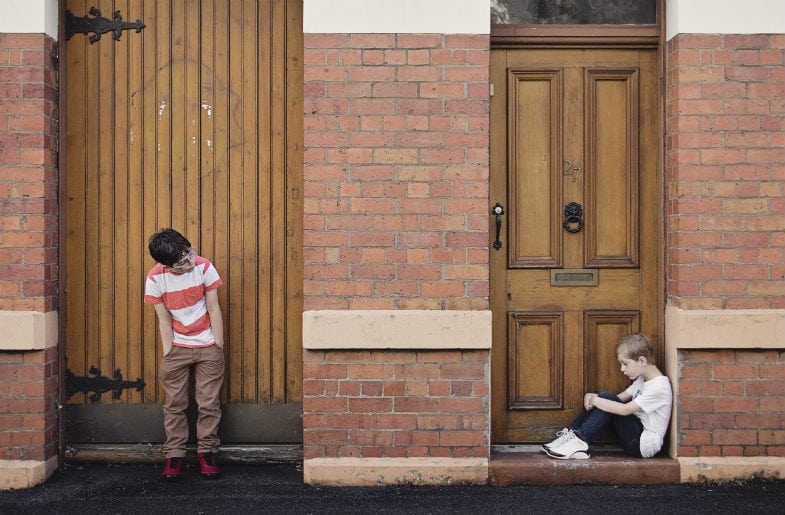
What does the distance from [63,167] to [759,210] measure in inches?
166

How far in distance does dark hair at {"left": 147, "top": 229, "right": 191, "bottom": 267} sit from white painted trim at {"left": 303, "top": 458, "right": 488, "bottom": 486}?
145cm

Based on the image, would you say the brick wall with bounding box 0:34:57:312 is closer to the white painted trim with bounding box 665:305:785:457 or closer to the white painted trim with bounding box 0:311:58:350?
the white painted trim with bounding box 0:311:58:350

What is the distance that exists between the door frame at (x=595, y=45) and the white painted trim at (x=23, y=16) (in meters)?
2.70

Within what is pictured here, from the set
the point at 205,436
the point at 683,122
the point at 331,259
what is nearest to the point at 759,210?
the point at 683,122

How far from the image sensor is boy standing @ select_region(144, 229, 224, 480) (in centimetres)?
473

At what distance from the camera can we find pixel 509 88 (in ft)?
16.3

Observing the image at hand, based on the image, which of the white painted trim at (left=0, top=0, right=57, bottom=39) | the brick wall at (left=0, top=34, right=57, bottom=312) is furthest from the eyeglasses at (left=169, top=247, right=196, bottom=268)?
the white painted trim at (left=0, top=0, right=57, bottom=39)

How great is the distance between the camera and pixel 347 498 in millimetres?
4500

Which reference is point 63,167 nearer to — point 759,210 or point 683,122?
point 683,122

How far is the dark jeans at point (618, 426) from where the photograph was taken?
4.80 meters

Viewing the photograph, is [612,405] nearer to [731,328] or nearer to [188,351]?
[731,328]

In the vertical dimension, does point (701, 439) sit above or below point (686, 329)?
below

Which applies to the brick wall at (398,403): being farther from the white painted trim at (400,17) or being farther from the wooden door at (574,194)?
the white painted trim at (400,17)

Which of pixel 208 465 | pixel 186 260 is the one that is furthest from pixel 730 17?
pixel 208 465
